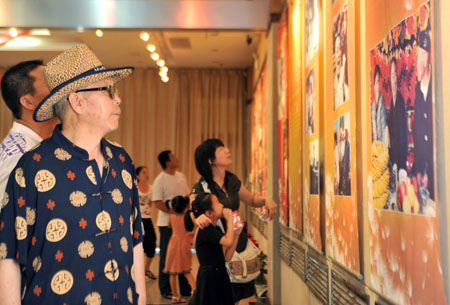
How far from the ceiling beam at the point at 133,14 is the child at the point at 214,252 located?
2729 millimetres

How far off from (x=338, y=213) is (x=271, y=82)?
3237mm

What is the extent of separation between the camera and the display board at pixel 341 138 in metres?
2.28

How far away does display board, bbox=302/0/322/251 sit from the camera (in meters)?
3.13

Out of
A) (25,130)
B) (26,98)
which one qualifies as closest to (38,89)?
(26,98)

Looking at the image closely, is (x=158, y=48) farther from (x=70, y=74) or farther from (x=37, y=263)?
(x=37, y=263)

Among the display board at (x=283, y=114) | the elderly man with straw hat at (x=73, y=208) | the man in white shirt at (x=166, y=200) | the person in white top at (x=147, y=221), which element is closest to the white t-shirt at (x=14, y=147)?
the elderly man with straw hat at (x=73, y=208)

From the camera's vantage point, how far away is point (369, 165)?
6.62 feet

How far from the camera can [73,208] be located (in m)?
1.79

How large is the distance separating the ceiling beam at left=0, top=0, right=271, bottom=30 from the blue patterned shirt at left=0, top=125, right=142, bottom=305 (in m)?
3.98

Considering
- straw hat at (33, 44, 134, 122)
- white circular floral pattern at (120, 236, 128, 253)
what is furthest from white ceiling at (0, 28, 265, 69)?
white circular floral pattern at (120, 236, 128, 253)

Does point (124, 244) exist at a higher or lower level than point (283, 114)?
lower

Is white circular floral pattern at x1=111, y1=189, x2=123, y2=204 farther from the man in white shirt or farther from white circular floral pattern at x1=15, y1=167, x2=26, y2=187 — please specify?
the man in white shirt

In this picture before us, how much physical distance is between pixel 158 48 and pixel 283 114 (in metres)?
5.92

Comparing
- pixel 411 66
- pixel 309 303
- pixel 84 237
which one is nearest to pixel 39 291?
pixel 84 237
